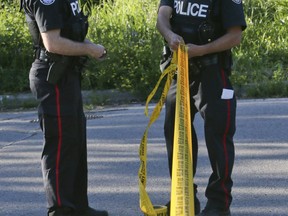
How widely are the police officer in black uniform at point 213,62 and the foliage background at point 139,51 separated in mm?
5213

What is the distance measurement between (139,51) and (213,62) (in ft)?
19.6

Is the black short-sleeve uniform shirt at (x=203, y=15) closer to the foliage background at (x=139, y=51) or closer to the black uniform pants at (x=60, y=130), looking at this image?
the black uniform pants at (x=60, y=130)

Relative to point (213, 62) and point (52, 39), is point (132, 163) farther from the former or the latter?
point (52, 39)

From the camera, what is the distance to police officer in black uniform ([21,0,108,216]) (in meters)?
4.56

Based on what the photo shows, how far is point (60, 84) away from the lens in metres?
4.73

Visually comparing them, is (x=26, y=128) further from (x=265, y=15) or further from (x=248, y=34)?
(x=265, y=15)

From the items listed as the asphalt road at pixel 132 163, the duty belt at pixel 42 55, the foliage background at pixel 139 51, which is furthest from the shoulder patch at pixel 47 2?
the foliage background at pixel 139 51

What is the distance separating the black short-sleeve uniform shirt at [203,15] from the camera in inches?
186

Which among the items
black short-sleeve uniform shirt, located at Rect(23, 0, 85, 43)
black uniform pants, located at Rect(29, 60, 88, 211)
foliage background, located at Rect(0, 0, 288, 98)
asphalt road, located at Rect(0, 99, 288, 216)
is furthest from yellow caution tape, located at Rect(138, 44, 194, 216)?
foliage background, located at Rect(0, 0, 288, 98)

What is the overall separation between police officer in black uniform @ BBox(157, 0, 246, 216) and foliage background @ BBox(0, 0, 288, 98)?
5.21 meters

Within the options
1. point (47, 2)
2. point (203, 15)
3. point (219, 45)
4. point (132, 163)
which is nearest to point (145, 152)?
point (219, 45)

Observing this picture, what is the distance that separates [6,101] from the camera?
1035cm

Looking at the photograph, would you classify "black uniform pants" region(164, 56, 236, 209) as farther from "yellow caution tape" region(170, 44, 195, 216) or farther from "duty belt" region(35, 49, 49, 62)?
"duty belt" region(35, 49, 49, 62)

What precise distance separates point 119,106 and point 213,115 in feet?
17.3
